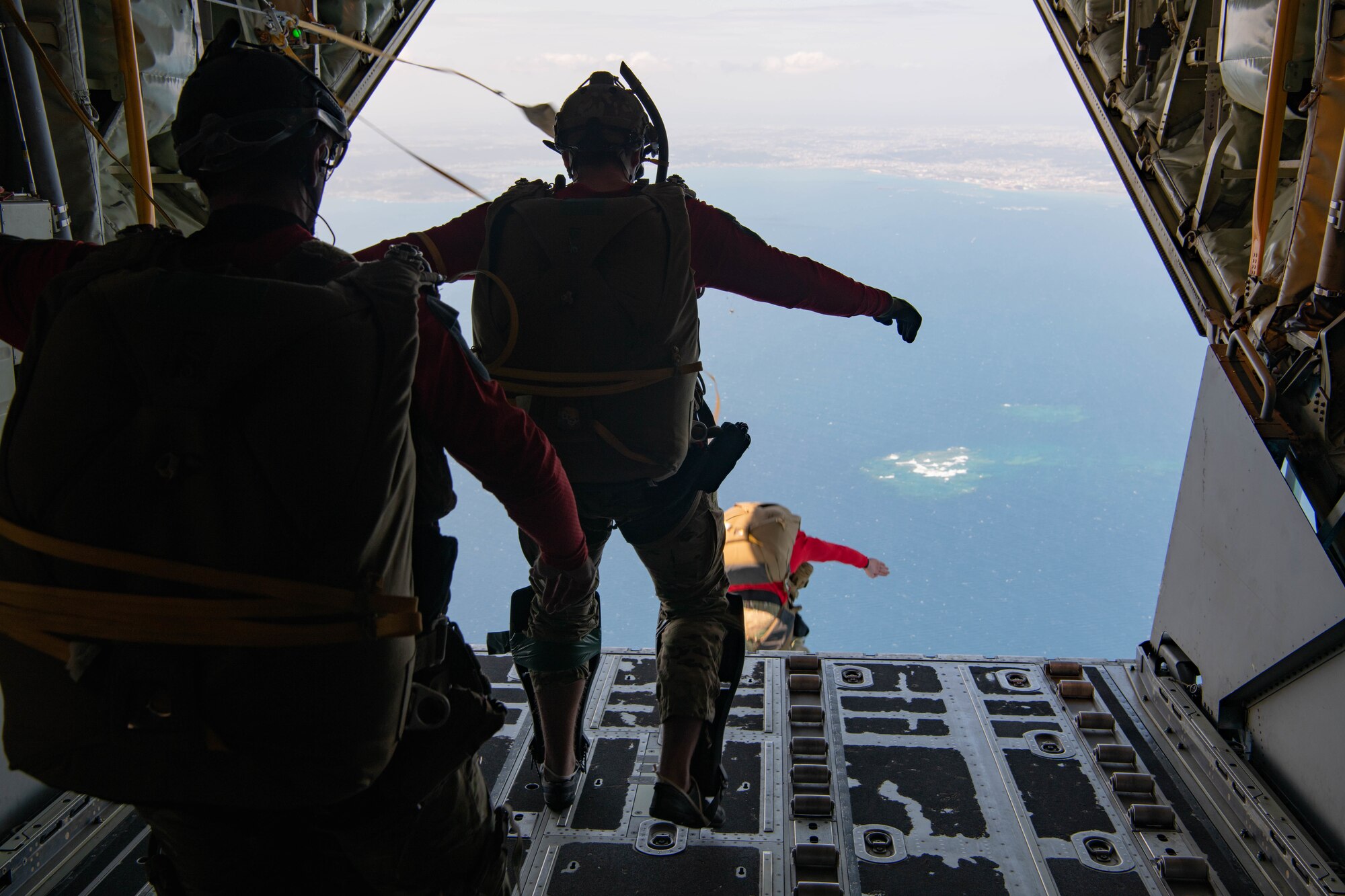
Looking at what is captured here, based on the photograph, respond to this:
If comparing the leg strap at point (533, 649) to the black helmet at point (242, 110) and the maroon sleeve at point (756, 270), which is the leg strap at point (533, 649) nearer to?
the maroon sleeve at point (756, 270)

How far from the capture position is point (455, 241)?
2363 mm

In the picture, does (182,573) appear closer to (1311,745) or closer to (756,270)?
(756,270)

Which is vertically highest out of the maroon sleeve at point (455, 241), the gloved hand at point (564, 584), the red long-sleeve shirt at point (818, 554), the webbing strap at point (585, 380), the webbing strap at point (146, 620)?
the red long-sleeve shirt at point (818, 554)

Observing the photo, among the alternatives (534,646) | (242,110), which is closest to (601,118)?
(242,110)

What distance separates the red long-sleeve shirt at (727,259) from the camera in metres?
2.37

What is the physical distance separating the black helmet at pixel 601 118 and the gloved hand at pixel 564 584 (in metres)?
1.20

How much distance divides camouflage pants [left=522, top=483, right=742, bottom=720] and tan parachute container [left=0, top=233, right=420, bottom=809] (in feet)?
3.78

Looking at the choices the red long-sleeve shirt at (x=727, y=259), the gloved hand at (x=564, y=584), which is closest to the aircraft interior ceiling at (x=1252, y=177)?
the red long-sleeve shirt at (x=727, y=259)

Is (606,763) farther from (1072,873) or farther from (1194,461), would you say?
(1194,461)

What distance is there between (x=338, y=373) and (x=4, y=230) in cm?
171

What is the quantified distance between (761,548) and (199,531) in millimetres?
3519

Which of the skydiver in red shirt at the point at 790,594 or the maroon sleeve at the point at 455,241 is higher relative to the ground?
the skydiver in red shirt at the point at 790,594

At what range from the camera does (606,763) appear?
311 centimetres

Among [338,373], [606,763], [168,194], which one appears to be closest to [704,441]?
[606,763]
